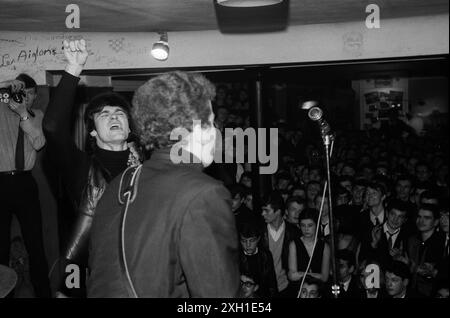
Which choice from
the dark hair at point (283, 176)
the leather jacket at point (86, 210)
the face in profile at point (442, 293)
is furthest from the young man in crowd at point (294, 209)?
the leather jacket at point (86, 210)

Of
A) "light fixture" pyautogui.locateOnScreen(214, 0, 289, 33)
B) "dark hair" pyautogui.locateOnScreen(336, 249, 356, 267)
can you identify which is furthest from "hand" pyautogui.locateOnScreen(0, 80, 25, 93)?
"dark hair" pyautogui.locateOnScreen(336, 249, 356, 267)

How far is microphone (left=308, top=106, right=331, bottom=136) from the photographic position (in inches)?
94.6

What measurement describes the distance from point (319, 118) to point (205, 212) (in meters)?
1.43

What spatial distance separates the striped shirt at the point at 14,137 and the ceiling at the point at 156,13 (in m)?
0.69

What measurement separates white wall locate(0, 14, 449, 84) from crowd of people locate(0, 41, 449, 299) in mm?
366

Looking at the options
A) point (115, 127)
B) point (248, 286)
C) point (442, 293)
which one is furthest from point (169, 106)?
point (442, 293)

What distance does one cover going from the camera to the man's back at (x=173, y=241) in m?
1.08

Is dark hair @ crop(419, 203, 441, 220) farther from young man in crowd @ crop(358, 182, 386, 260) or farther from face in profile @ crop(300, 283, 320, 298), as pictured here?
face in profile @ crop(300, 283, 320, 298)

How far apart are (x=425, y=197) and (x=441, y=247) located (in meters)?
0.60

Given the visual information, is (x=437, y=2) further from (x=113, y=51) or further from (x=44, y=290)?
(x=44, y=290)

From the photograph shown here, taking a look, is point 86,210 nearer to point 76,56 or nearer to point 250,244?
point 76,56

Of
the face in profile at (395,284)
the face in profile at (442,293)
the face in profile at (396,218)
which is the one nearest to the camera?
the face in profile at (442,293)

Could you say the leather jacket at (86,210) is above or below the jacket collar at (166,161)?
below

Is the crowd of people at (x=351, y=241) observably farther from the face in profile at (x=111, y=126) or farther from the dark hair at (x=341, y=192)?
the face in profile at (x=111, y=126)
